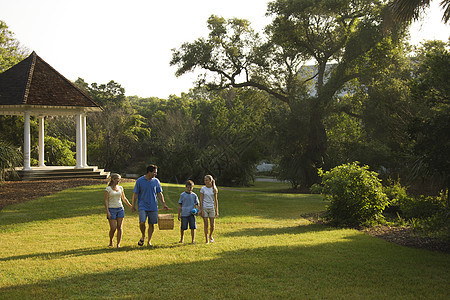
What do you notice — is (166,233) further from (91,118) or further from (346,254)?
(91,118)

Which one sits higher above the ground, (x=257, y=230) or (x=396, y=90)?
(x=396, y=90)

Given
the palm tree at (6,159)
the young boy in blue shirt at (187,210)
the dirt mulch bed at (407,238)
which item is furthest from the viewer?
the palm tree at (6,159)

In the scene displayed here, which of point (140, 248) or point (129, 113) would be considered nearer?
point (140, 248)

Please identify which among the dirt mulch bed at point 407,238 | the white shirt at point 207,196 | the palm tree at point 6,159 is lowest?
the dirt mulch bed at point 407,238

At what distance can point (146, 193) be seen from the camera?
8.24m

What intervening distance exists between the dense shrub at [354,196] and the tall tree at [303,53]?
12.9 meters

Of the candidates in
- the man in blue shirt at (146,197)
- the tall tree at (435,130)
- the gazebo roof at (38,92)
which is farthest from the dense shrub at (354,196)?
the gazebo roof at (38,92)

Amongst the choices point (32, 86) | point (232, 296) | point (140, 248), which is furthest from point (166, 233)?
point (32, 86)

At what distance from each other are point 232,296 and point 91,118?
121 ft

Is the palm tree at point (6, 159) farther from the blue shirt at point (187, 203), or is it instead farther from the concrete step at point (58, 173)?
→ the blue shirt at point (187, 203)

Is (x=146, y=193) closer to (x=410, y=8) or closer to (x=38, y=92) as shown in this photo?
(x=410, y=8)

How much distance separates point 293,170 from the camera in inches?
1027

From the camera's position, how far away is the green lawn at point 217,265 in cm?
559

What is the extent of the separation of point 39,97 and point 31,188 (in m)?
5.39
